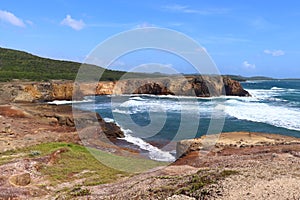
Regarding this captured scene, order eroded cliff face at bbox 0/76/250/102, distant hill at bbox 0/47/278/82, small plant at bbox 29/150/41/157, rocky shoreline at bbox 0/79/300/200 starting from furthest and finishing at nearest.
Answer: distant hill at bbox 0/47/278/82, eroded cliff face at bbox 0/76/250/102, small plant at bbox 29/150/41/157, rocky shoreline at bbox 0/79/300/200

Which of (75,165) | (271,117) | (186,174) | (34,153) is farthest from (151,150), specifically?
(271,117)

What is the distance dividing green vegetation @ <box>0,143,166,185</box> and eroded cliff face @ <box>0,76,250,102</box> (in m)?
38.3

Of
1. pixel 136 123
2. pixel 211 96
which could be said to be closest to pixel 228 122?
pixel 136 123

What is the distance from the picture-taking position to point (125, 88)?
3157 inches

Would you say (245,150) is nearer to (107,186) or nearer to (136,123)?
(107,186)

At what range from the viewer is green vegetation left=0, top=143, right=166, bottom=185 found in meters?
15.3

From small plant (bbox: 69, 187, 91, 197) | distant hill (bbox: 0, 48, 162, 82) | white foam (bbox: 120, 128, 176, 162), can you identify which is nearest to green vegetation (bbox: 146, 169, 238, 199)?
small plant (bbox: 69, 187, 91, 197)

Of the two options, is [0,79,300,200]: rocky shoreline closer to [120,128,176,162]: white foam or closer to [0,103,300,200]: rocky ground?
[0,103,300,200]: rocky ground

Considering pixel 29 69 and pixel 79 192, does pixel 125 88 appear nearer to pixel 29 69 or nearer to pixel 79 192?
pixel 29 69

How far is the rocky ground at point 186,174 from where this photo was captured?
985 cm

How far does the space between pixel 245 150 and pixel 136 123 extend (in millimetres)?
21304

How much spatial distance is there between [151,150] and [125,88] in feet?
181

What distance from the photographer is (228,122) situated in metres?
38.4

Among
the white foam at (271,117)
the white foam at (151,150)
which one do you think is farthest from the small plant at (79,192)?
the white foam at (271,117)
